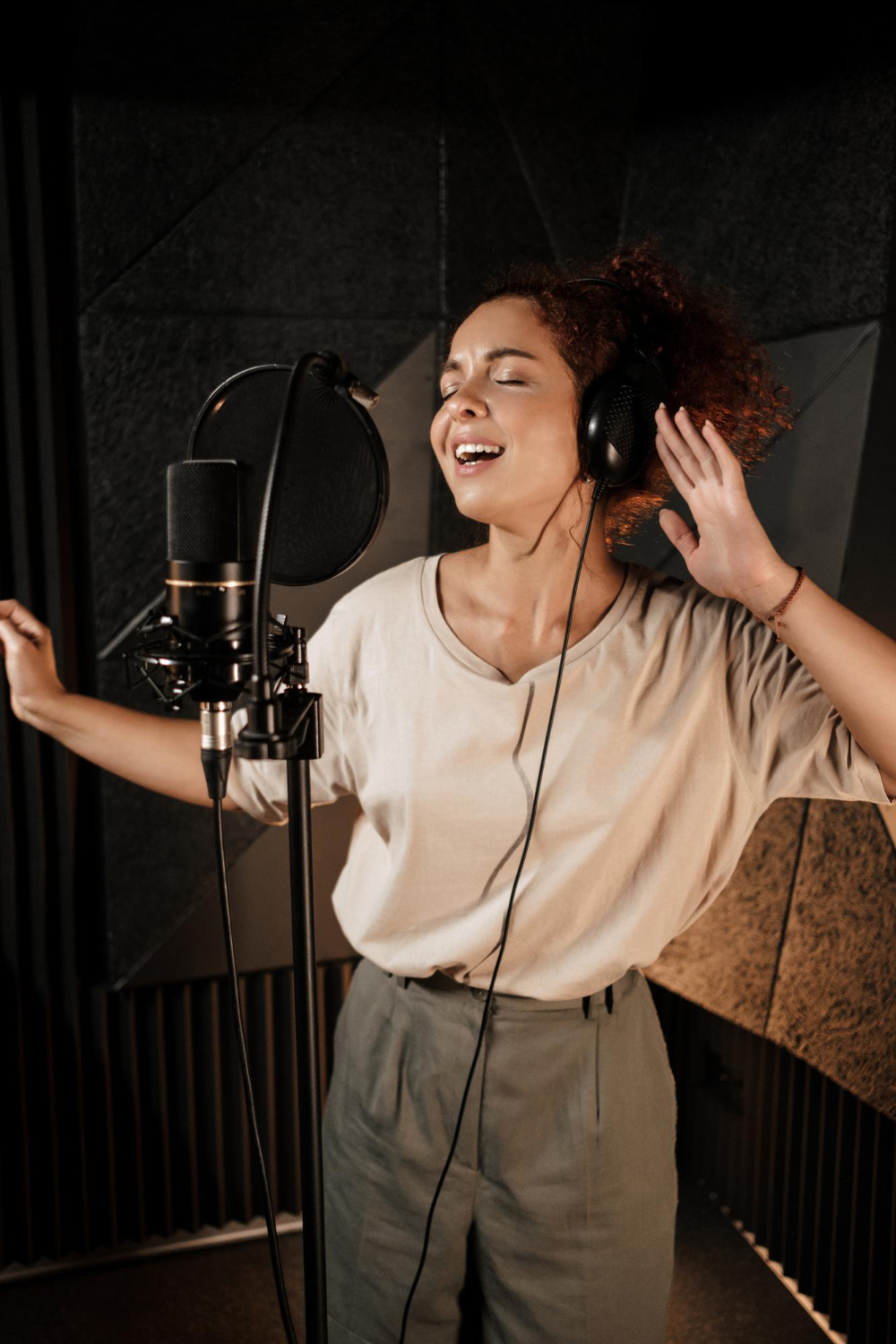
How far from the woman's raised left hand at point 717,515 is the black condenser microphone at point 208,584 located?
1.67ft

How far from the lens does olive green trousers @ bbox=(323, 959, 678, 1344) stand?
4.11 ft

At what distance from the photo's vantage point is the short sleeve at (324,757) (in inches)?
52.7

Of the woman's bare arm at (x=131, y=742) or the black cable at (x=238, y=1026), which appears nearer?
the black cable at (x=238, y=1026)

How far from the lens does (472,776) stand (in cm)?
123

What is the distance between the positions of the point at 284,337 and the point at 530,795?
47.0 inches

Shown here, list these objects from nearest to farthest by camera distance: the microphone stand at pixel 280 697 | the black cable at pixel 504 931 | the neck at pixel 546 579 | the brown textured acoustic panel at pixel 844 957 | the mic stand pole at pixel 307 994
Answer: the microphone stand at pixel 280 697, the mic stand pole at pixel 307 994, the black cable at pixel 504 931, the neck at pixel 546 579, the brown textured acoustic panel at pixel 844 957

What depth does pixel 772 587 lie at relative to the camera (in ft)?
3.40

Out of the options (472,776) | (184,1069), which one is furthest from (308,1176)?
(184,1069)

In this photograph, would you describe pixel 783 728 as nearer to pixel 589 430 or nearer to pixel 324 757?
pixel 589 430

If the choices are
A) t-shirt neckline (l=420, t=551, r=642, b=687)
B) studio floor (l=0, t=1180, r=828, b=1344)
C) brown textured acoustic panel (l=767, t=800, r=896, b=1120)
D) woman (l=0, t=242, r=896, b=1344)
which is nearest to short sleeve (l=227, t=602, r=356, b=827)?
woman (l=0, t=242, r=896, b=1344)

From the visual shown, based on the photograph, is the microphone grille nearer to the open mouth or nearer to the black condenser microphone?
the black condenser microphone

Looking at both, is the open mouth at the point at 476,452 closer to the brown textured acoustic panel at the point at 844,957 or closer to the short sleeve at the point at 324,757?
the short sleeve at the point at 324,757

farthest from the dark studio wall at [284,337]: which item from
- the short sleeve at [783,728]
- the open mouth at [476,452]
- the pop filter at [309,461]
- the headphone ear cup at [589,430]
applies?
the pop filter at [309,461]

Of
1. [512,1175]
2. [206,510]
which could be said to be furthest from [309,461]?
[512,1175]
